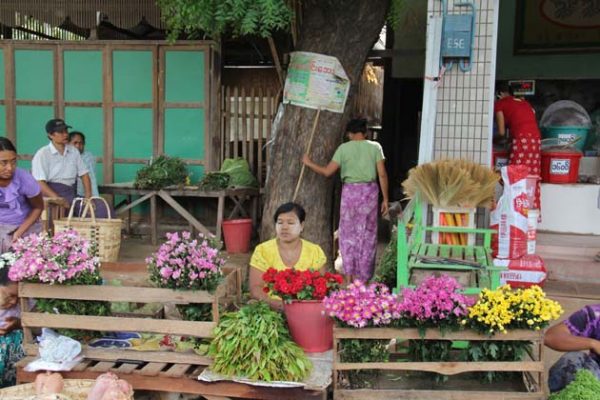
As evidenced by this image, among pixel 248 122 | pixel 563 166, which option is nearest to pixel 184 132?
pixel 248 122

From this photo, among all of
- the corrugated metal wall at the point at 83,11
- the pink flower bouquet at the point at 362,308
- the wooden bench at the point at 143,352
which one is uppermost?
the corrugated metal wall at the point at 83,11

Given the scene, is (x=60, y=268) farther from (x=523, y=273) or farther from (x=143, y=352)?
(x=523, y=273)

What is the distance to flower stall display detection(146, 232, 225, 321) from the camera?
10.4 feet

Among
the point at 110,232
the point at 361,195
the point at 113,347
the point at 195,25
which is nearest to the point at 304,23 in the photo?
the point at 195,25

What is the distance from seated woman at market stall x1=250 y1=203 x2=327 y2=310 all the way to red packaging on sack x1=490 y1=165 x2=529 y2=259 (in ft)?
6.36

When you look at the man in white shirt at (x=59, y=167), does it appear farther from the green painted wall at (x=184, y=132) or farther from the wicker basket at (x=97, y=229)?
the green painted wall at (x=184, y=132)

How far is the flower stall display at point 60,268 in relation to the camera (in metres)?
3.24

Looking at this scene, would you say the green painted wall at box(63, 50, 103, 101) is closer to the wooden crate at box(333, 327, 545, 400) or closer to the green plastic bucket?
the green plastic bucket

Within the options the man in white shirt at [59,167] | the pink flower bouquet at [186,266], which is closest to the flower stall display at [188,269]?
the pink flower bouquet at [186,266]

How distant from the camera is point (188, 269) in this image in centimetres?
318

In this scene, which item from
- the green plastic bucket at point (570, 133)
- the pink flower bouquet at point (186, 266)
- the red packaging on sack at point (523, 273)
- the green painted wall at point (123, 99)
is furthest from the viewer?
the green painted wall at point (123, 99)

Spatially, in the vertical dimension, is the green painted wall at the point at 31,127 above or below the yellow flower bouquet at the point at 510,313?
above

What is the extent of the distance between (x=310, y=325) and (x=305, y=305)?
116 mm

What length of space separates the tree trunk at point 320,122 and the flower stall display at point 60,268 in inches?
117
